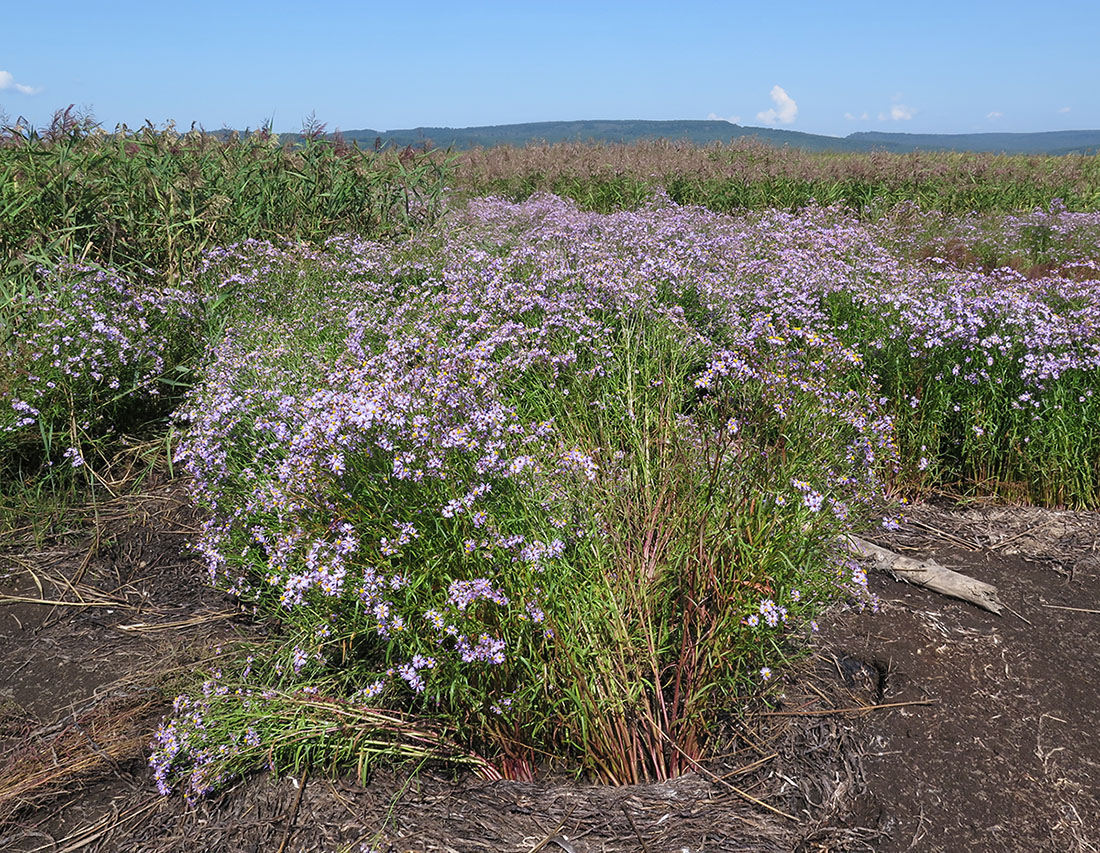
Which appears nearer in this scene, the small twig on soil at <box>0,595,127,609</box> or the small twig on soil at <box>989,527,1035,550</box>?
the small twig on soil at <box>0,595,127,609</box>

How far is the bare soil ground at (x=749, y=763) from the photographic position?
2.20m

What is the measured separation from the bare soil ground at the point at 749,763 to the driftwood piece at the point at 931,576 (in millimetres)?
67

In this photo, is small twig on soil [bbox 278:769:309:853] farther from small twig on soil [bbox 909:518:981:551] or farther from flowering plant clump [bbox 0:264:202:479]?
small twig on soil [bbox 909:518:981:551]

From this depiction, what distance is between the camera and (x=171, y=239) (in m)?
6.61

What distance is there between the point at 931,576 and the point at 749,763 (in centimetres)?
160

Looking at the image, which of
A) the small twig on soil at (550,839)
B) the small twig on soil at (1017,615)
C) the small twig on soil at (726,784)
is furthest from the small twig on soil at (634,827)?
the small twig on soil at (1017,615)

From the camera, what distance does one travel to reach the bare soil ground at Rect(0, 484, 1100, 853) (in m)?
2.20

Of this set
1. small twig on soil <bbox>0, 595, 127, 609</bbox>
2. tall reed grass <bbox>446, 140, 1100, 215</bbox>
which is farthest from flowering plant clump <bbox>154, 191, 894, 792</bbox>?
tall reed grass <bbox>446, 140, 1100, 215</bbox>

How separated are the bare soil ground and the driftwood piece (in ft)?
0.22

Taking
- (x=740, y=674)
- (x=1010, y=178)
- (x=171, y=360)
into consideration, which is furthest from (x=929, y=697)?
(x=1010, y=178)

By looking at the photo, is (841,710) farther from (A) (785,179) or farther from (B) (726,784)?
(A) (785,179)

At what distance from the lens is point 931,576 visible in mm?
3457

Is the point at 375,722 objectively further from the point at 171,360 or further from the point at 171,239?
the point at 171,239

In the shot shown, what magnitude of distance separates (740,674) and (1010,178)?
15.7 meters
